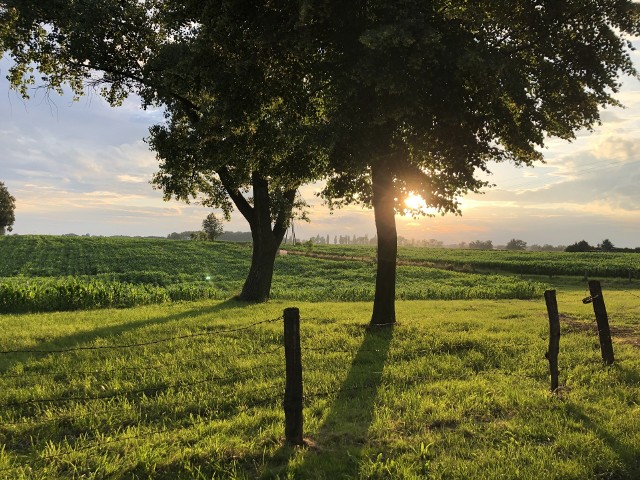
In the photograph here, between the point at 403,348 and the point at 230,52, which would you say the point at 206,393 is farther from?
the point at 230,52

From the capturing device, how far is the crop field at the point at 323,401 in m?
5.77

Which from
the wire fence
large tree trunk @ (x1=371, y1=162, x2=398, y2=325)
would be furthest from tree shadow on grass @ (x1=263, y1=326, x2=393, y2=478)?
large tree trunk @ (x1=371, y1=162, x2=398, y2=325)

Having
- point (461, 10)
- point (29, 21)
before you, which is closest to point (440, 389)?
point (461, 10)

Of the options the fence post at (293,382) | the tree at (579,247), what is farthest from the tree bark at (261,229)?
the tree at (579,247)

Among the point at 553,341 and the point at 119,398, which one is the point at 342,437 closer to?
the point at 119,398

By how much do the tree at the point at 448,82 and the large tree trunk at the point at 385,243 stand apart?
0.04 metres

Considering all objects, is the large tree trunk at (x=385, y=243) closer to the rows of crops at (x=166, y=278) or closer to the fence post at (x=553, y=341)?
the fence post at (x=553, y=341)

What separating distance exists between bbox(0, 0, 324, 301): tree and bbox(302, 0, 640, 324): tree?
4.76 ft

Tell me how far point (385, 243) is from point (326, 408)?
28.9ft

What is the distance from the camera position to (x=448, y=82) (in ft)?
43.2

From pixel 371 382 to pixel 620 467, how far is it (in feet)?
14.7

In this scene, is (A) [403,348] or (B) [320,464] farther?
(A) [403,348]

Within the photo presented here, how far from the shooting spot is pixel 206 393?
27.5ft

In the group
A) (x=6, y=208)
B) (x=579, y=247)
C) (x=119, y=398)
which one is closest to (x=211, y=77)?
(x=119, y=398)
